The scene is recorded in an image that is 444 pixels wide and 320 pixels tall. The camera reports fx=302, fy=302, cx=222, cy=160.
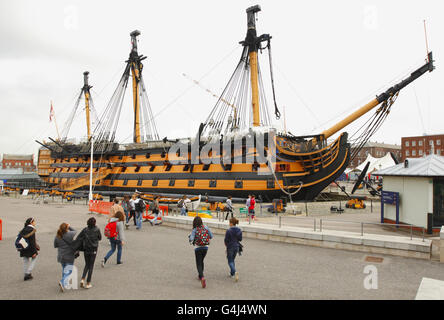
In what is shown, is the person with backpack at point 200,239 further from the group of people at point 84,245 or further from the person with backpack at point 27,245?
the person with backpack at point 27,245

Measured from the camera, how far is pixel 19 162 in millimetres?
120500

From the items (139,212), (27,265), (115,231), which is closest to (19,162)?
(139,212)

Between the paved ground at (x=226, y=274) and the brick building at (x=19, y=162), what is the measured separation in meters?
130

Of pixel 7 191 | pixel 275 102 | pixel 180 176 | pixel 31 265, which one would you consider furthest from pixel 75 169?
pixel 31 265

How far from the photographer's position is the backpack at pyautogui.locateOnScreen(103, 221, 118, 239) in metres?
7.81

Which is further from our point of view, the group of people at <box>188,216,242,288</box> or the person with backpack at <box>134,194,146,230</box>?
the person with backpack at <box>134,194,146,230</box>

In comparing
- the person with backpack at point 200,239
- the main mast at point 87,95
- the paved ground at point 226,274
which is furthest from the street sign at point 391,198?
→ the main mast at point 87,95

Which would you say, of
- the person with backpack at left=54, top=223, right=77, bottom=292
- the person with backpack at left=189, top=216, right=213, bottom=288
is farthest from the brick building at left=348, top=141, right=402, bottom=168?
the person with backpack at left=54, top=223, right=77, bottom=292

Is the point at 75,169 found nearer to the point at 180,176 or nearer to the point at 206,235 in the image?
the point at 180,176

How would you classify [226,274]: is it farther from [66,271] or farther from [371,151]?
[371,151]

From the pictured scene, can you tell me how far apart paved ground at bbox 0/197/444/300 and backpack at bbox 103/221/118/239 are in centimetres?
92

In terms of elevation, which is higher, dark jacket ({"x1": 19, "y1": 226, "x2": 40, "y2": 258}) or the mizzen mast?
the mizzen mast

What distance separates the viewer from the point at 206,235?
6656 millimetres

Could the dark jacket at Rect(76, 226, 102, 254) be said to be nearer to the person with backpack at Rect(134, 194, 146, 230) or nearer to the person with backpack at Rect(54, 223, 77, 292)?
the person with backpack at Rect(54, 223, 77, 292)
